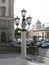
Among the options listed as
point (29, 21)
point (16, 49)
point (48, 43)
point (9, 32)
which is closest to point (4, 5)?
point (9, 32)

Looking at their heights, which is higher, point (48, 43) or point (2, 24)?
point (2, 24)

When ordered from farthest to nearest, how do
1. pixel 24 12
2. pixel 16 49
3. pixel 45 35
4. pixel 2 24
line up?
pixel 45 35
pixel 2 24
pixel 16 49
pixel 24 12

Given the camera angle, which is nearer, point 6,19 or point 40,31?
point 6,19

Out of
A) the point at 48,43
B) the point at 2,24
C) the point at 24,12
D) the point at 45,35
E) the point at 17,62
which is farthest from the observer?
the point at 45,35

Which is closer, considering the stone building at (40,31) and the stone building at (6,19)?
the stone building at (6,19)

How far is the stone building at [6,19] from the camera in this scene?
2815 inches

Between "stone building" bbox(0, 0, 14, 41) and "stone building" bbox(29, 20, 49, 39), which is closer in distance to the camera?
"stone building" bbox(0, 0, 14, 41)

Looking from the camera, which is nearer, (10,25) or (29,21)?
(29,21)

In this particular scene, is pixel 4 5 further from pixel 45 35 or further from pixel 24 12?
pixel 45 35

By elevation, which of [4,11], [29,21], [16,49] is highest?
[4,11]

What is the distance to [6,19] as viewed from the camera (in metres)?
72.9

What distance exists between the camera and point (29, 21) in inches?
951

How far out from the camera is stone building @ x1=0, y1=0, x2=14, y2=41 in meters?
71.5

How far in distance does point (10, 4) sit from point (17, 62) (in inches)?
2475
